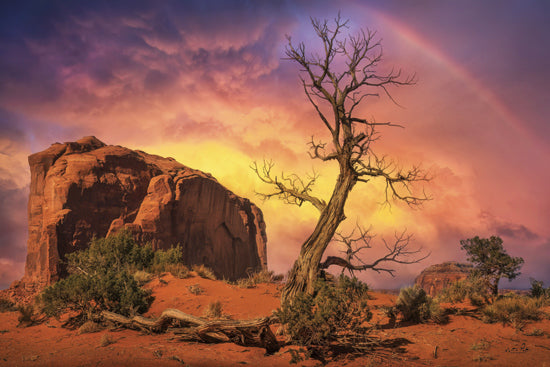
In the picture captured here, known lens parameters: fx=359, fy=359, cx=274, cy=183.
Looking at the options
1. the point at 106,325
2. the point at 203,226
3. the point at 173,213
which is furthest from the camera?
the point at 203,226

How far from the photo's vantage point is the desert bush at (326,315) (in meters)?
7.09

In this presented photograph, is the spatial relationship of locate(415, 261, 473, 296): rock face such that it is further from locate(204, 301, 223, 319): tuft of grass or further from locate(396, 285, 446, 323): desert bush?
locate(204, 301, 223, 319): tuft of grass

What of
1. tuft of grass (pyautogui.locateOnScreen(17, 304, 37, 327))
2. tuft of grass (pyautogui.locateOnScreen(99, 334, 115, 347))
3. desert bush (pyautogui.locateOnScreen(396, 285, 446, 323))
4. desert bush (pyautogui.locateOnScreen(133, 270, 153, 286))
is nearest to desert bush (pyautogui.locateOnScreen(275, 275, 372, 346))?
desert bush (pyautogui.locateOnScreen(396, 285, 446, 323))

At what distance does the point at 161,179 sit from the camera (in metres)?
55.9

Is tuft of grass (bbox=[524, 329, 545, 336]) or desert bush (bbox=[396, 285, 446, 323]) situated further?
desert bush (bbox=[396, 285, 446, 323])

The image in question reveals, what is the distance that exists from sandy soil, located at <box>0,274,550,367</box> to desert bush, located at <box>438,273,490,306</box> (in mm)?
1982

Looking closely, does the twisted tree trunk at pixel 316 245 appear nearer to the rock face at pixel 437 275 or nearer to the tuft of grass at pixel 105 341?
the tuft of grass at pixel 105 341

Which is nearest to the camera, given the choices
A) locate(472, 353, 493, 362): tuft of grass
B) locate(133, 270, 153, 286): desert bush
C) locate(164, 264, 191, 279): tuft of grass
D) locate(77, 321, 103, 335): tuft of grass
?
locate(472, 353, 493, 362): tuft of grass

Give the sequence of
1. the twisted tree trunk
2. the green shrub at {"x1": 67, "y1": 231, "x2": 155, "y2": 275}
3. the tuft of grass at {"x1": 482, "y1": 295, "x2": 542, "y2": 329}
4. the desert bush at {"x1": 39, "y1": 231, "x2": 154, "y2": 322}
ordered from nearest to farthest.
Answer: the twisted tree trunk → the tuft of grass at {"x1": 482, "y1": 295, "x2": 542, "y2": 329} → the desert bush at {"x1": 39, "y1": 231, "x2": 154, "y2": 322} → the green shrub at {"x1": 67, "y1": 231, "x2": 155, "y2": 275}

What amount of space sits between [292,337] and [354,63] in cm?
770

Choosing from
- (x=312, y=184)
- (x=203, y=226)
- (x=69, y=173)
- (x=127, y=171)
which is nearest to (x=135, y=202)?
(x=127, y=171)

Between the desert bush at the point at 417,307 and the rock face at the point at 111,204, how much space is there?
41.7 meters

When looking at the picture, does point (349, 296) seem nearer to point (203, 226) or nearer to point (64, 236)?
point (64, 236)

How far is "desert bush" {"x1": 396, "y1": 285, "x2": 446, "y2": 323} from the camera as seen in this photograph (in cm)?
1035
